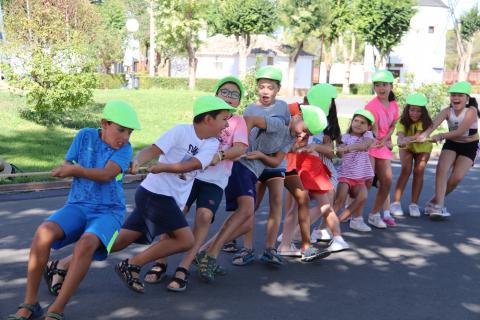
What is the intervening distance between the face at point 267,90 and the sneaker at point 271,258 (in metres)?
1.34

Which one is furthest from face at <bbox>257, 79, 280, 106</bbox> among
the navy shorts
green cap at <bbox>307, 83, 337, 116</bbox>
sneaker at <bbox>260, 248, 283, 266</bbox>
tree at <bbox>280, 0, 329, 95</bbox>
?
tree at <bbox>280, 0, 329, 95</bbox>

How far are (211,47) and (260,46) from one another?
17.7 feet

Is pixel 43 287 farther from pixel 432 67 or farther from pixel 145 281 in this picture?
pixel 432 67

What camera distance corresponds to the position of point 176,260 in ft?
19.3

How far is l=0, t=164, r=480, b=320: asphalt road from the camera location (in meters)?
4.65

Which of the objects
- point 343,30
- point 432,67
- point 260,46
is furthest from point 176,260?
point 432,67

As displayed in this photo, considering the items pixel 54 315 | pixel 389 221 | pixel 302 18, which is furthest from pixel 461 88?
pixel 302 18

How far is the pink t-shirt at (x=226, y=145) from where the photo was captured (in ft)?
16.9

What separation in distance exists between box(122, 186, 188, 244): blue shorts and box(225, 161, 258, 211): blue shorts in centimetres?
83

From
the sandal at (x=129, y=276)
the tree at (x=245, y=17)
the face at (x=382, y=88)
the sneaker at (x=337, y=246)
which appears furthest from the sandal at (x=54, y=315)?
the tree at (x=245, y=17)

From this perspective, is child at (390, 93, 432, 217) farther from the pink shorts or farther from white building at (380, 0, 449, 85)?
white building at (380, 0, 449, 85)

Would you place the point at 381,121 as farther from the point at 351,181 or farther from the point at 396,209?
the point at 396,209

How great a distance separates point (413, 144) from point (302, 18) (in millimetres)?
47300

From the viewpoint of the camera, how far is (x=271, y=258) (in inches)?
226
